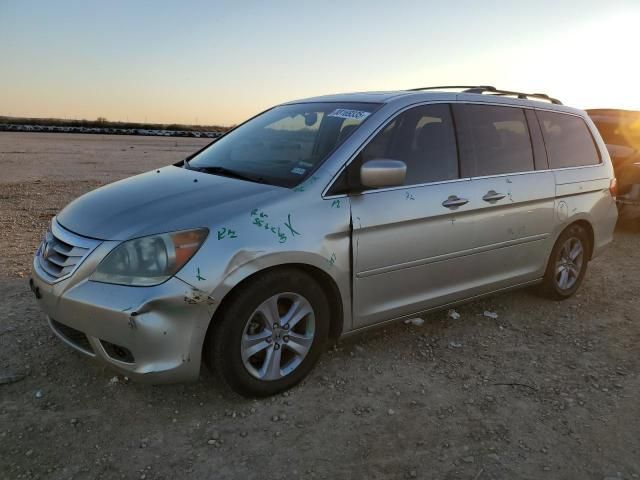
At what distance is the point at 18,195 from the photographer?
9.25 meters

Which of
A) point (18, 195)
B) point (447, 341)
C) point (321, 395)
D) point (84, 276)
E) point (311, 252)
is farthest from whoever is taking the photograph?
point (18, 195)

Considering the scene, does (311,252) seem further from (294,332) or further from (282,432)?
(282,432)

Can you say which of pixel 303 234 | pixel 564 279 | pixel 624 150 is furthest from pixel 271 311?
pixel 624 150

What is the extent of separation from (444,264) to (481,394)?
0.90m

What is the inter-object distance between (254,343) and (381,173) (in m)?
1.22

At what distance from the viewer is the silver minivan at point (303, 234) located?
2.76 meters

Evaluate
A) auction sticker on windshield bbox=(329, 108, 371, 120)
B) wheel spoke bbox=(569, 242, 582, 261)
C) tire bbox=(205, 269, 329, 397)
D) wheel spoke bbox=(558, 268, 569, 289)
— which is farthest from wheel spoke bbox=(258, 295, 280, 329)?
wheel spoke bbox=(569, 242, 582, 261)

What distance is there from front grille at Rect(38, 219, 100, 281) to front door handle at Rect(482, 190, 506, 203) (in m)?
2.64

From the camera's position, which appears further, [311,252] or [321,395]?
[321,395]

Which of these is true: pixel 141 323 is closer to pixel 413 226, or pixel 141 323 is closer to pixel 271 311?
pixel 271 311

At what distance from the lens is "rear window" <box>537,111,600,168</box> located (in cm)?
466

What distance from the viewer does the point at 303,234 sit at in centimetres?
304

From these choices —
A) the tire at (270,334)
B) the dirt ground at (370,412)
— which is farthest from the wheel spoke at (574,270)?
the tire at (270,334)

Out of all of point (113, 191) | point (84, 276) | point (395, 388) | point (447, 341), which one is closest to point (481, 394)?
point (395, 388)
